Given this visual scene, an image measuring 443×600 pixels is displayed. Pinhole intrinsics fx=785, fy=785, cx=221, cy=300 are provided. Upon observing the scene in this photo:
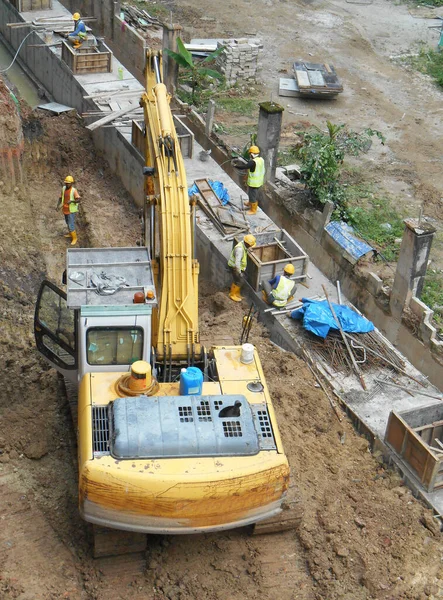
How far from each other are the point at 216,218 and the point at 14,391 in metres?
6.87

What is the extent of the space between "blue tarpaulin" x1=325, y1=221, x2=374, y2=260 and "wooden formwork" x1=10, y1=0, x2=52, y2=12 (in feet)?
53.7

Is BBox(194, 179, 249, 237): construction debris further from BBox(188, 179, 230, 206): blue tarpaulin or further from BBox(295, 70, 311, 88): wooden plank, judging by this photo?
BBox(295, 70, 311, 88): wooden plank

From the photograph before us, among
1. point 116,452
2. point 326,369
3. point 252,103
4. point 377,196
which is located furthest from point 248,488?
point 252,103

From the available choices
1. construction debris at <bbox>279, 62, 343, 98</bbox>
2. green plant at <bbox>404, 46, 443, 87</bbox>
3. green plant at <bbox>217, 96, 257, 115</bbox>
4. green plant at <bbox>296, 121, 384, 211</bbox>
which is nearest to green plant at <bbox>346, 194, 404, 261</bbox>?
green plant at <bbox>296, 121, 384, 211</bbox>

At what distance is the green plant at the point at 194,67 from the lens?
82.1 feet

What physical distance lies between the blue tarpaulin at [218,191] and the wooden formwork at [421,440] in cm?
789

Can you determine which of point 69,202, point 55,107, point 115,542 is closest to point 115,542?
point 115,542

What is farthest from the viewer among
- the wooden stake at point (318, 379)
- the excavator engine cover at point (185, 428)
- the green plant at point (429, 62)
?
the green plant at point (429, 62)

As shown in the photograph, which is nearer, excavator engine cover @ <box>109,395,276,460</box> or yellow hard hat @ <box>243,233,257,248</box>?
excavator engine cover @ <box>109,395,276,460</box>

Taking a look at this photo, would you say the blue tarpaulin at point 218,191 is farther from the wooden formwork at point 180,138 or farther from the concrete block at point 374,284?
the concrete block at point 374,284

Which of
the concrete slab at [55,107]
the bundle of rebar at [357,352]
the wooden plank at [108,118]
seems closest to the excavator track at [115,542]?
the bundle of rebar at [357,352]

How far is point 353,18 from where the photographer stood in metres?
34.2

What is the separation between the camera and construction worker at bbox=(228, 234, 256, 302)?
1584 centimetres

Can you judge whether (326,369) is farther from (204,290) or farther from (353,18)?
(353,18)
